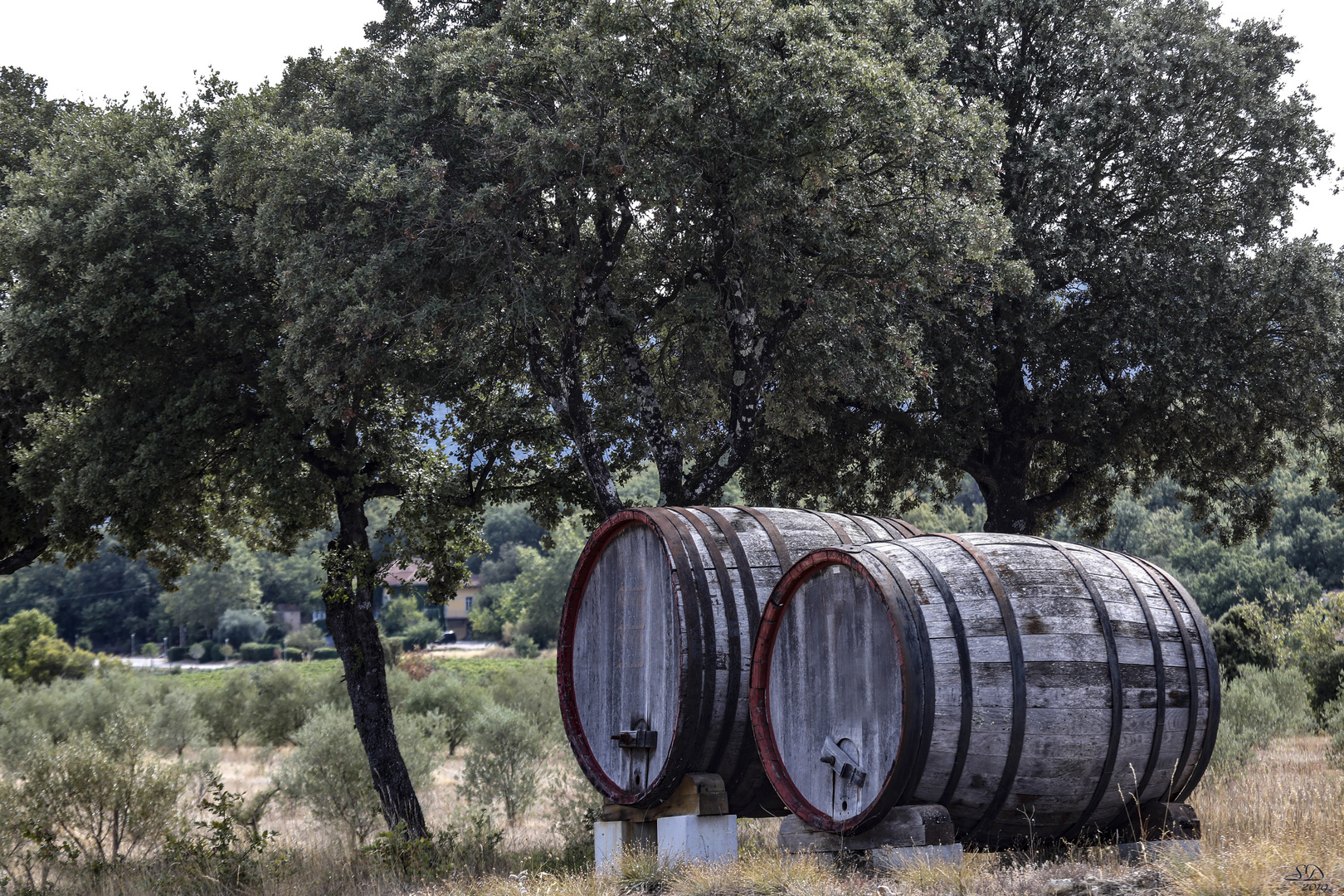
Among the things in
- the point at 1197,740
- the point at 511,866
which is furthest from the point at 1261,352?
the point at 511,866

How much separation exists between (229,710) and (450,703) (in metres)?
7.01

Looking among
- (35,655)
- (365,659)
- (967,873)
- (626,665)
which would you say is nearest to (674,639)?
(626,665)

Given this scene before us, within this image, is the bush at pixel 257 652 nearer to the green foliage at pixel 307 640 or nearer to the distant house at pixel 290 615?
the green foliage at pixel 307 640

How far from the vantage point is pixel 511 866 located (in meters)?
9.62

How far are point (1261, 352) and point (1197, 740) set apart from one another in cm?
888

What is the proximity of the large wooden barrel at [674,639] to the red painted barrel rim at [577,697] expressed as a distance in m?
0.01

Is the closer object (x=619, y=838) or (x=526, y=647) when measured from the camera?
(x=619, y=838)

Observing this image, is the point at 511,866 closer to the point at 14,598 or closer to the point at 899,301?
the point at 899,301

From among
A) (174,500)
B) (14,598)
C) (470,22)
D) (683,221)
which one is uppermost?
(470,22)

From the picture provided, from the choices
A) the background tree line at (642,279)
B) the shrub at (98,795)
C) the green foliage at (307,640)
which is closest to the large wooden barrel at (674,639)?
the background tree line at (642,279)

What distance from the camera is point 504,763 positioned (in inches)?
654

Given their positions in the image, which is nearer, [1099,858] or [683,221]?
[1099,858]

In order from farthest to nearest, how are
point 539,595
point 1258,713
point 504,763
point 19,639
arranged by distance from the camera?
point 539,595, point 19,639, point 504,763, point 1258,713

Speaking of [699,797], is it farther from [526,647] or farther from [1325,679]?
[526,647]
